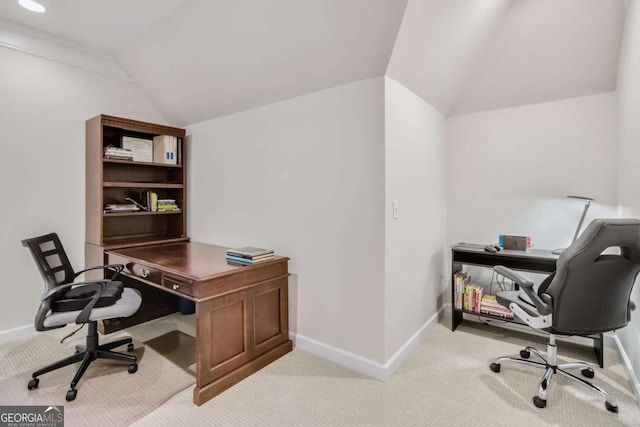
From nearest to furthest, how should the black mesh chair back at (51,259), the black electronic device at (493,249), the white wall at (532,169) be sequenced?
the black mesh chair back at (51,259)
the white wall at (532,169)
the black electronic device at (493,249)

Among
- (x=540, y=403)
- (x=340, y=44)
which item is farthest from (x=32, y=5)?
(x=540, y=403)

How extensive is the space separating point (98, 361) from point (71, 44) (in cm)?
283

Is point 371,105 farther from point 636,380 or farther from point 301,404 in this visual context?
point 636,380

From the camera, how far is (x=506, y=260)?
270cm

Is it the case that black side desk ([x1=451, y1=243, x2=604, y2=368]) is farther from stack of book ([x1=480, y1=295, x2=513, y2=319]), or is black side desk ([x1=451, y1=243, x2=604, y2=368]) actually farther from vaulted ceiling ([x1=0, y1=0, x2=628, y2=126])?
vaulted ceiling ([x1=0, y1=0, x2=628, y2=126])

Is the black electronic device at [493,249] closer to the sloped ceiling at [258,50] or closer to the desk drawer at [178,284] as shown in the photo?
the sloped ceiling at [258,50]

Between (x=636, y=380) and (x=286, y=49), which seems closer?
(x=636, y=380)

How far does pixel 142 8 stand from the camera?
2.40 m

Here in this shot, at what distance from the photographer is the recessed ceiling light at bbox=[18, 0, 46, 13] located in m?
2.33

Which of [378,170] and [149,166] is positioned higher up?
[149,166]

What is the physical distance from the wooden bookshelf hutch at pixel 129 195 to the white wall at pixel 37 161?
133 mm

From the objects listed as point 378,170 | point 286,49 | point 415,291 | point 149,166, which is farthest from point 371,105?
point 149,166

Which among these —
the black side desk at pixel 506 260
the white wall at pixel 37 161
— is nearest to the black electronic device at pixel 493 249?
the black side desk at pixel 506 260

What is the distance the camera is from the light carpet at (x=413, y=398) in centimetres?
174
